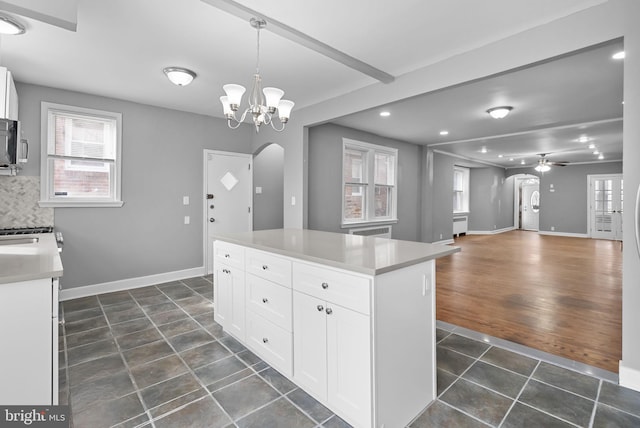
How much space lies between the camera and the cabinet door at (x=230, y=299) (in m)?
2.61

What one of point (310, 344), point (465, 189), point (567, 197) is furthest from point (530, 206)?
point (310, 344)

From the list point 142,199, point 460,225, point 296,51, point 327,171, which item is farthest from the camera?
point 460,225

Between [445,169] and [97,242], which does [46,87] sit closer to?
[97,242]

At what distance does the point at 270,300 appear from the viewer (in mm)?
2246

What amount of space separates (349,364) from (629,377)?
6.21 feet

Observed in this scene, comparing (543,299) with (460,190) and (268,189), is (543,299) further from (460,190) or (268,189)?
(460,190)

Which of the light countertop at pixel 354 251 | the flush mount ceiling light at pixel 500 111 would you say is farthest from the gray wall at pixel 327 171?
the light countertop at pixel 354 251

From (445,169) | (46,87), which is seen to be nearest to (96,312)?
(46,87)

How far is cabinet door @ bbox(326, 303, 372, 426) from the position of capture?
1593mm

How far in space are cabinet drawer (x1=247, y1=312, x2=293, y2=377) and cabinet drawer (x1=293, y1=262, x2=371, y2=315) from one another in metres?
0.41

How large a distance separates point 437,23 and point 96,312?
431 centimetres

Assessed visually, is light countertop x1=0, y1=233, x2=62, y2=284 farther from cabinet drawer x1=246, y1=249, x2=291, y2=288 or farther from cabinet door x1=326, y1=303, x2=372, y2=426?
cabinet door x1=326, y1=303, x2=372, y2=426

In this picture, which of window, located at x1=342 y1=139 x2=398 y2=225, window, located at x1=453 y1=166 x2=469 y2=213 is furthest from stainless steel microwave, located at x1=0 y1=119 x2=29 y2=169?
window, located at x1=453 y1=166 x2=469 y2=213

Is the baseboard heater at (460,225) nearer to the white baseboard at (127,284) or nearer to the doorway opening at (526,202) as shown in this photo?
the doorway opening at (526,202)
